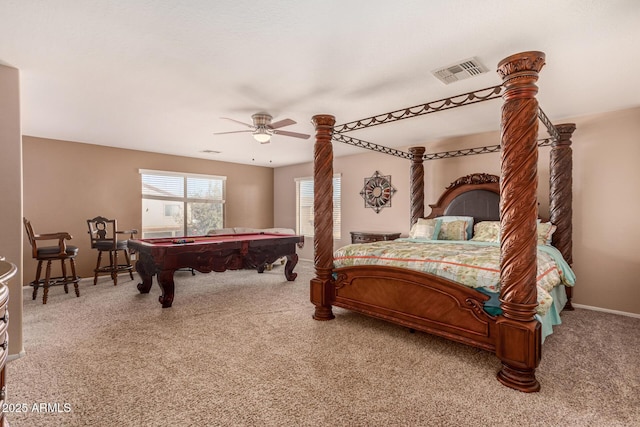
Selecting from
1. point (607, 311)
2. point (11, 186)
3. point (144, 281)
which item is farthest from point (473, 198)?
point (11, 186)

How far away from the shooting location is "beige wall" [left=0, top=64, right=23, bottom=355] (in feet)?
8.41

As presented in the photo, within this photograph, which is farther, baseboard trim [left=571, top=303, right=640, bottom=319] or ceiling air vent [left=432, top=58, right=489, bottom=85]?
baseboard trim [left=571, top=303, right=640, bottom=319]

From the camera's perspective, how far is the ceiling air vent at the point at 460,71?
2.60 meters

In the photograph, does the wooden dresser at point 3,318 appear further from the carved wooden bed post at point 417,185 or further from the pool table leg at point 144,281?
the carved wooden bed post at point 417,185

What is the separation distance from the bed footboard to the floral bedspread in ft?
0.23

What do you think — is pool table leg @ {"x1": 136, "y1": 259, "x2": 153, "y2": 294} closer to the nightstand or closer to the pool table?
the pool table

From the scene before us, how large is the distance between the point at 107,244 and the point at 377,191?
4.80m

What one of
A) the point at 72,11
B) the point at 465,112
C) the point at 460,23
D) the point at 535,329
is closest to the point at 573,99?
the point at 465,112

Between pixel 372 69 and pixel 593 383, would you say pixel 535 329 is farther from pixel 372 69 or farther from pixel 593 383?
pixel 372 69

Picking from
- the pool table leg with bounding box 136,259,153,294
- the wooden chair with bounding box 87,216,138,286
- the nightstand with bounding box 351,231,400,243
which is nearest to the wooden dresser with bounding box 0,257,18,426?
the pool table leg with bounding box 136,259,153,294

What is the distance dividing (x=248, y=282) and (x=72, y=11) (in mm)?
4066

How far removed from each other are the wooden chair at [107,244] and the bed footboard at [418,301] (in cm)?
379

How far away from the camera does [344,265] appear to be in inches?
135

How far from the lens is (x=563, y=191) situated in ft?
12.3
